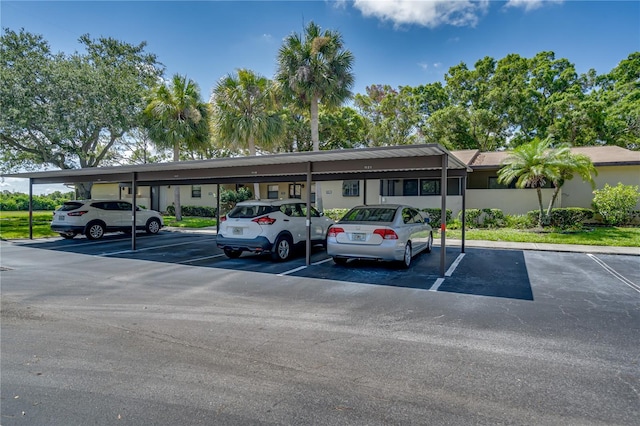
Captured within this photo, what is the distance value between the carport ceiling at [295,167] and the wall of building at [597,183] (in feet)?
29.8

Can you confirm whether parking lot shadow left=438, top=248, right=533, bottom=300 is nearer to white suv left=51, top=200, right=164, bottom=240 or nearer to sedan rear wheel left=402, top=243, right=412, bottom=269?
sedan rear wheel left=402, top=243, right=412, bottom=269

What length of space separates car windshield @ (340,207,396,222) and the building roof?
1084 centimetres

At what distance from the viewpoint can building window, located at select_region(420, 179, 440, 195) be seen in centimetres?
2064

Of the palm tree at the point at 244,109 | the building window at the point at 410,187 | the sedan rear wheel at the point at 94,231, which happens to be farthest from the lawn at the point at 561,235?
the palm tree at the point at 244,109

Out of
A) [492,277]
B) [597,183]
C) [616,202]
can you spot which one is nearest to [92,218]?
[492,277]

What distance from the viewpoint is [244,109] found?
67.1 ft

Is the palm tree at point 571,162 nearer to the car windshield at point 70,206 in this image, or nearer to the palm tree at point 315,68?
the palm tree at point 315,68

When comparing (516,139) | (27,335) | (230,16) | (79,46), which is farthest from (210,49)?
(516,139)

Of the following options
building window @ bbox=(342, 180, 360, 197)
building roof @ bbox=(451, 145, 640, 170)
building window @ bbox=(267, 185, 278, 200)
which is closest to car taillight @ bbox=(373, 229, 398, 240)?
building roof @ bbox=(451, 145, 640, 170)

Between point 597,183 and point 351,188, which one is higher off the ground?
point 351,188

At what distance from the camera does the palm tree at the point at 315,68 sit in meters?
18.2

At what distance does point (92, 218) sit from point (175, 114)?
9404 mm

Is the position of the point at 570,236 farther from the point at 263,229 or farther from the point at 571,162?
the point at 263,229

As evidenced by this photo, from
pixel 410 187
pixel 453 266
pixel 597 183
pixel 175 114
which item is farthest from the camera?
pixel 175 114
